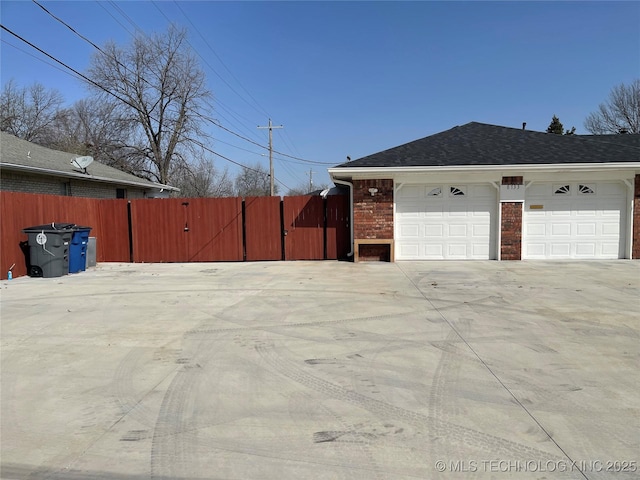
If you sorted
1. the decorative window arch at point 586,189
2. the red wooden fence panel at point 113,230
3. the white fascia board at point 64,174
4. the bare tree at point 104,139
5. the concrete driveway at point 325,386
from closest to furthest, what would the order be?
the concrete driveway at point 325,386 < the decorative window arch at point 586,189 < the white fascia board at point 64,174 < the red wooden fence panel at point 113,230 < the bare tree at point 104,139

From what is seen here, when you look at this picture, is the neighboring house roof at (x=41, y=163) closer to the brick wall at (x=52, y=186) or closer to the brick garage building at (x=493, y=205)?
the brick wall at (x=52, y=186)

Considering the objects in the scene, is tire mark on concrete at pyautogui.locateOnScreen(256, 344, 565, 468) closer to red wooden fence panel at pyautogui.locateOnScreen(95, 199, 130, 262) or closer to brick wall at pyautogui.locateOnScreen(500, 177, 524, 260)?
brick wall at pyautogui.locateOnScreen(500, 177, 524, 260)

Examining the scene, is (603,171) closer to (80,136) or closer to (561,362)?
(561,362)

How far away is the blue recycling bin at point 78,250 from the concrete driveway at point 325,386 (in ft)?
11.9

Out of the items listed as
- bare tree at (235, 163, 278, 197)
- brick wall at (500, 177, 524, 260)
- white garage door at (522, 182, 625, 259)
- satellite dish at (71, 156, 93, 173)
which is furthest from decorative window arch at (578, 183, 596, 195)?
bare tree at (235, 163, 278, 197)

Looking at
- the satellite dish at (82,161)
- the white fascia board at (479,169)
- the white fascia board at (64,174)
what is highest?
the satellite dish at (82,161)

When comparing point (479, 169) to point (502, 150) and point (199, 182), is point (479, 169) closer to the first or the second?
point (502, 150)

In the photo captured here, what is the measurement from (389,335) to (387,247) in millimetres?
7405

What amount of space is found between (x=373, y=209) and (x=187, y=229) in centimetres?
604

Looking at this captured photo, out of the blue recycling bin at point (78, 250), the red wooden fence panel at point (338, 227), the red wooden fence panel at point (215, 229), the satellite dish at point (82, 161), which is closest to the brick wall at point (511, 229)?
the red wooden fence panel at point (338, 227)

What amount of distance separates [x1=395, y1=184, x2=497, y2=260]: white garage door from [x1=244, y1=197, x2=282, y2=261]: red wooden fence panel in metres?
3.78

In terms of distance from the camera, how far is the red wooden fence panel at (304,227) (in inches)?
524

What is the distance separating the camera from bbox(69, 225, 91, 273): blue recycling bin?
36.7 feet

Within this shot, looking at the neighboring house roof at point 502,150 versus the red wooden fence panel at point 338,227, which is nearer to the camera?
the neighboring house roof at point 502,150
